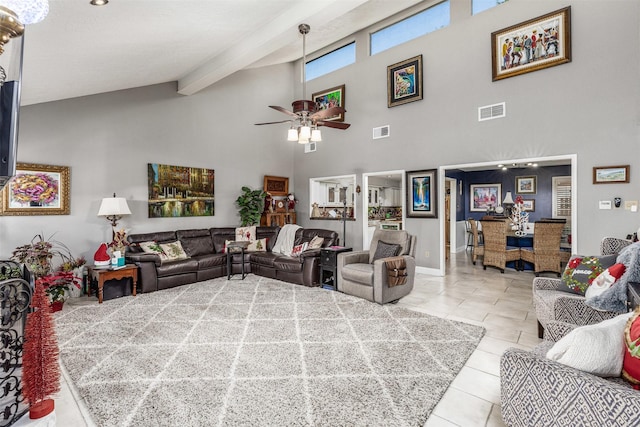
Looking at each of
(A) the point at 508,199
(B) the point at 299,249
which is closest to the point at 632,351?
(B) the point at 299,249

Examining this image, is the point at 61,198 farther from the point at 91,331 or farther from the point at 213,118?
the point at 213,118

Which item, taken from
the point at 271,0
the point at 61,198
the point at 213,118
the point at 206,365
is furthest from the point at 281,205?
the point at 206,365

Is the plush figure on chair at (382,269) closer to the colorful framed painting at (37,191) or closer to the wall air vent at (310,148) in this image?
the wall air vent at (310,148)

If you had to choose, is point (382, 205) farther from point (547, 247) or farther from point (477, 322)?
point (477, 322)

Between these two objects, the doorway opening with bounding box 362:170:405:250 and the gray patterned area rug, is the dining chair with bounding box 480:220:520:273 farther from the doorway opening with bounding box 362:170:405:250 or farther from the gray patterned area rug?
the gray patterned area rug

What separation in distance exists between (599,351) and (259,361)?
2.22 metres

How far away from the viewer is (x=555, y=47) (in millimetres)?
4527

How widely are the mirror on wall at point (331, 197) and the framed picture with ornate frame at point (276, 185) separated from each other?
0.67 meters

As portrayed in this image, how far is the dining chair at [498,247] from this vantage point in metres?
6.01

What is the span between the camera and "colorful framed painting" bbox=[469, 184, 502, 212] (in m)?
8.58

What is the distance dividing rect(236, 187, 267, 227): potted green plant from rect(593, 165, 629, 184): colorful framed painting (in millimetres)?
5883

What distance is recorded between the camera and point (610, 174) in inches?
162

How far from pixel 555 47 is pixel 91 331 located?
7093mm

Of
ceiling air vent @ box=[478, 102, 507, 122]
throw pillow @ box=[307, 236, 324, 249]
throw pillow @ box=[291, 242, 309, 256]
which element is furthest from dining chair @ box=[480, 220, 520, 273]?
throw pillow @ box=[291, 242, 309, 256]
